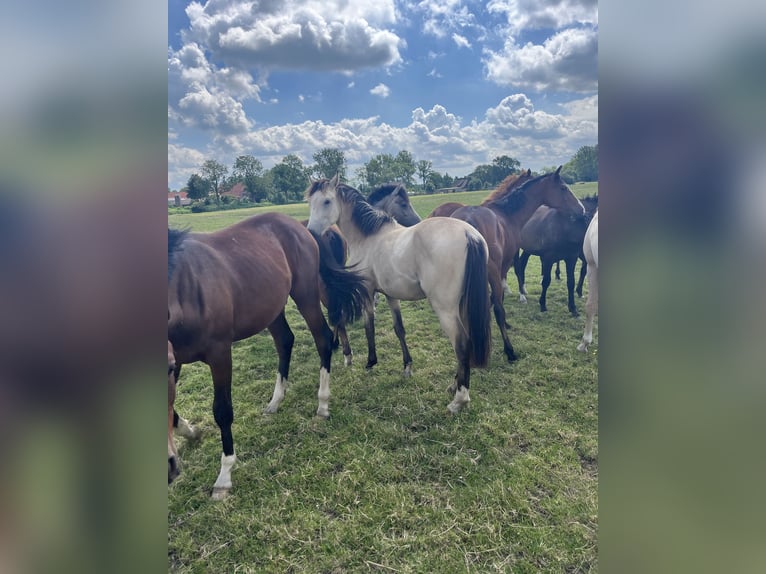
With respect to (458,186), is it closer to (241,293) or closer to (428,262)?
(428,262)

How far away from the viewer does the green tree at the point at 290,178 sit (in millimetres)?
2972

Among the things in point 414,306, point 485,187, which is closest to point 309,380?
point 414,306

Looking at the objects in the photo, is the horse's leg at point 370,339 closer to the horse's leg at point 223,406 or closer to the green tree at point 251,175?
the green tree at point 251,175

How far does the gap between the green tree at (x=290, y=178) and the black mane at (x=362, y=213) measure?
0.35 m

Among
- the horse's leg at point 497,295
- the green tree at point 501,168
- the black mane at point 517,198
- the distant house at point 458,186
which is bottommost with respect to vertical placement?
the horse's leg at point 497,295

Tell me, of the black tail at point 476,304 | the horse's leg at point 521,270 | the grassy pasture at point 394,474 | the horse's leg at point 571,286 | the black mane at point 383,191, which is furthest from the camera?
the horse's leg at point 521,270

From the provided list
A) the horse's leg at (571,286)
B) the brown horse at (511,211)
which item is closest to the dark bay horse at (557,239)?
the horse's leg at (571,286)

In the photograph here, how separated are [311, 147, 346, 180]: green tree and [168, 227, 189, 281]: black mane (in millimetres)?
1671

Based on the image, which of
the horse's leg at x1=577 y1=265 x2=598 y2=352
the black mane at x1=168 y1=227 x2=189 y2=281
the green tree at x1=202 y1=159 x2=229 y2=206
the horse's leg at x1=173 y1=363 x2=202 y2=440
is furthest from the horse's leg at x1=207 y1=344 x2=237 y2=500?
the horse's leg at x1=577 y1=265 x2=598 y2=352
